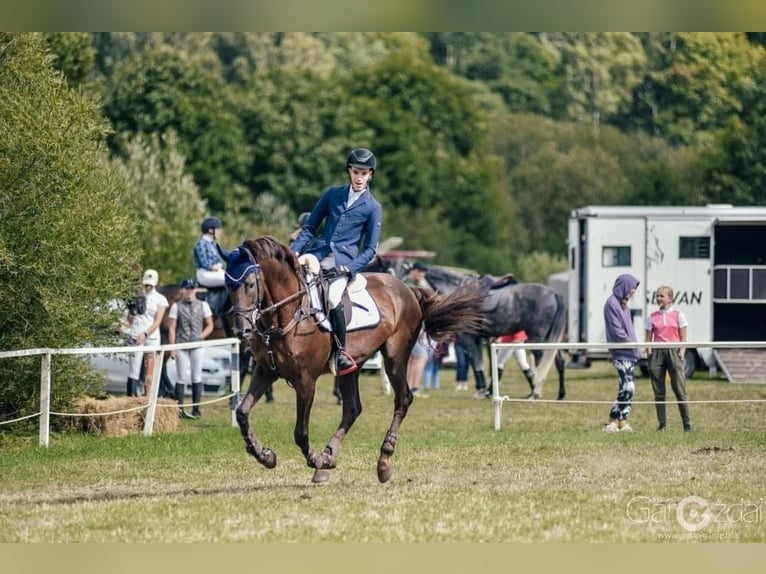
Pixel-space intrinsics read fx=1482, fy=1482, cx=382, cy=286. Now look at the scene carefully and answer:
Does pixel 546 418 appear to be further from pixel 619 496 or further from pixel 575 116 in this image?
pixel 575 116

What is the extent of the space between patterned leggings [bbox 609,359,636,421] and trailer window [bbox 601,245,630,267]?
42.1ft

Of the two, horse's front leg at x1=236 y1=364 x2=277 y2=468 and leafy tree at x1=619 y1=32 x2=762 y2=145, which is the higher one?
leafy tree at x1=619 y1=32 x2=762 y2=145

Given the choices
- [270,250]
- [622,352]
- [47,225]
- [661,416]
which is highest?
[47,225]

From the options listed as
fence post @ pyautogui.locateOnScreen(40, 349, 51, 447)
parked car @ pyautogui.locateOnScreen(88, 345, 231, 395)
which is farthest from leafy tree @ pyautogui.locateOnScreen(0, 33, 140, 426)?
parked car @ pyautogui.locateOnScreen(88, 345, 231, 395)

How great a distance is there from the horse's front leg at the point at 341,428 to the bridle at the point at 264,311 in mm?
915

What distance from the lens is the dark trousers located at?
60.1 feet

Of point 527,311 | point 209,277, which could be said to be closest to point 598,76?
point 527,311

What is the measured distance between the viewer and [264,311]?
490 inches

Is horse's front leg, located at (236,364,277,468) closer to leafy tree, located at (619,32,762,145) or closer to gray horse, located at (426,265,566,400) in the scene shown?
gray horse, located at (426,265,566,400)

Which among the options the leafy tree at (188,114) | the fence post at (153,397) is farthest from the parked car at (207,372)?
the leafy tree at (188,114)

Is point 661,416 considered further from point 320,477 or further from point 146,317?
point 146,317

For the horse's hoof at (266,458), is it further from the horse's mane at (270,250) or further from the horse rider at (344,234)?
the horse's mane at (270,250)

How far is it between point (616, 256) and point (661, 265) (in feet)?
3.11

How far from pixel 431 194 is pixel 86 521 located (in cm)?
6222
